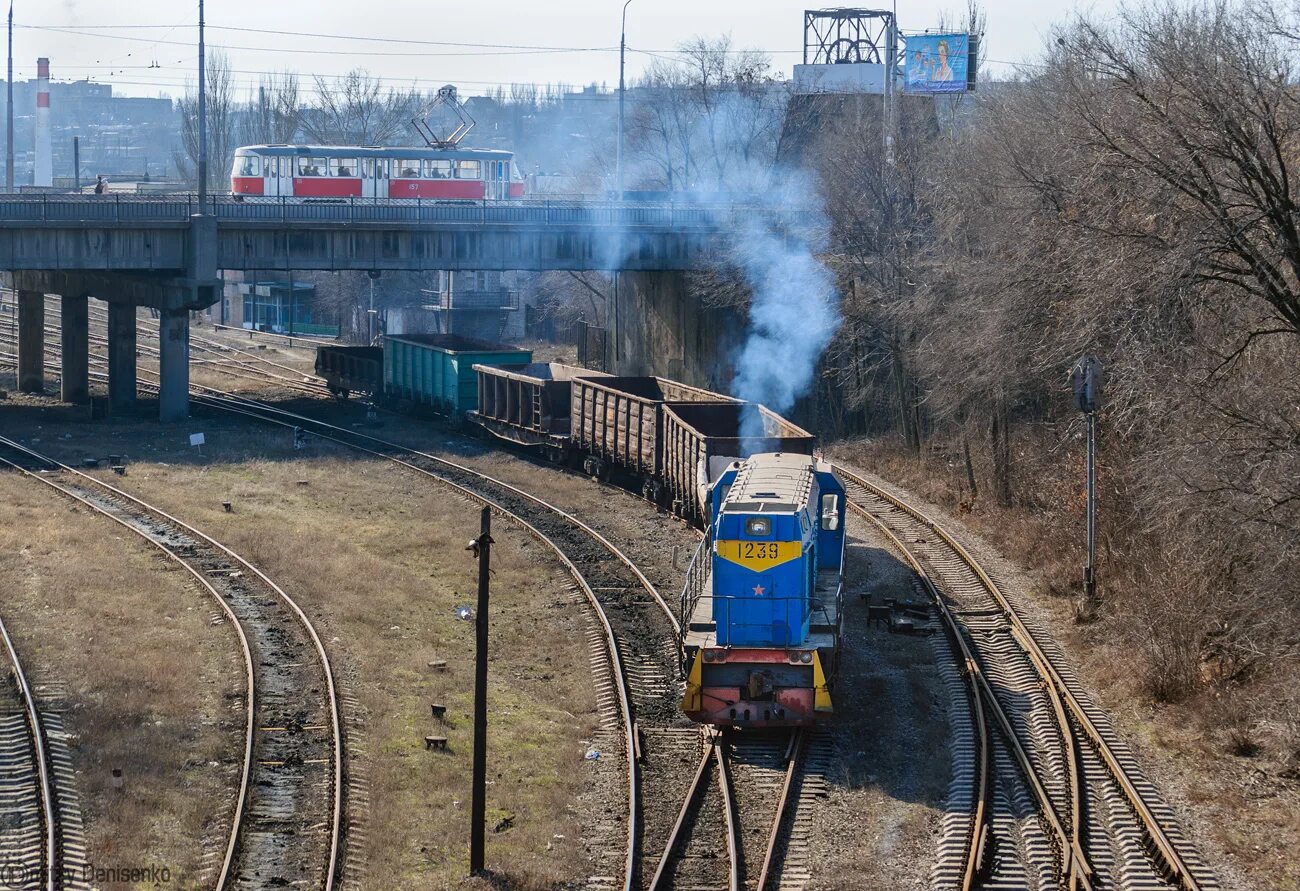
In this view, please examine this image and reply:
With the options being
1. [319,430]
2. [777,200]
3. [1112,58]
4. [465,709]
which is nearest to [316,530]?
[465,709]

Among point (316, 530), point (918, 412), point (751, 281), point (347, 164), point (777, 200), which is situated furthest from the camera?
point (347, 164)

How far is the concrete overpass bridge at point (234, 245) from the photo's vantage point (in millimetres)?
41000

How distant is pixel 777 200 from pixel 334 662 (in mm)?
29136

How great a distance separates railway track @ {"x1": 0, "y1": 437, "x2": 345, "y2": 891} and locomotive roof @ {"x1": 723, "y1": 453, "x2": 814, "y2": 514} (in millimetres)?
5538

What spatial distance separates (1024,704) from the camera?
724 inches

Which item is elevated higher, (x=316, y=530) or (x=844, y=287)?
(x=844, y=287)

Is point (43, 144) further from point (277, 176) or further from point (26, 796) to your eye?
point (26, 796)

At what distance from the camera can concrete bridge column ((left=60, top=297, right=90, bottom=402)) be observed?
47125 millimetres

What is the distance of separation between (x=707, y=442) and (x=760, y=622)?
909 cm

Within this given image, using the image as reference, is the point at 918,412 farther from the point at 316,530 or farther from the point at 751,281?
the point at 316,530

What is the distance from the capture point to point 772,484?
1900 centimetres

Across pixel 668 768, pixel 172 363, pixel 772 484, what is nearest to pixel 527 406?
pixel 172 363

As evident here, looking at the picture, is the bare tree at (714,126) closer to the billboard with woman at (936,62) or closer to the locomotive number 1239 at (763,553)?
the billboard with woman at (936,62)

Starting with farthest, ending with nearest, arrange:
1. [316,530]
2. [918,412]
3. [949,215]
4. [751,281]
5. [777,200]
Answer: [777,200]
[751,281]
[918,412]
[949,215]
[316,530]
